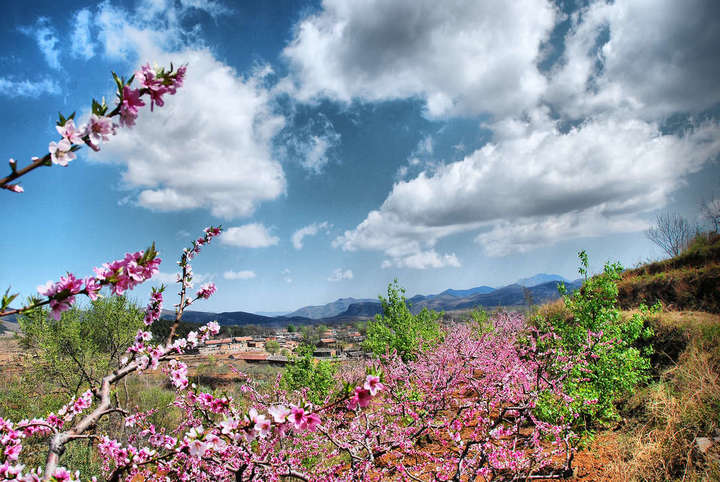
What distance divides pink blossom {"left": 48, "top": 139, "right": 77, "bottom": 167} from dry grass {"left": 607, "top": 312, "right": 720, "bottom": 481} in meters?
6.79

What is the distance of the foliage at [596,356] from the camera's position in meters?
5.50

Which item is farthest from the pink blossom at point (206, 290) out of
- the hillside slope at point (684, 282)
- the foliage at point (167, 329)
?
the hillside slope at point (684, 282)

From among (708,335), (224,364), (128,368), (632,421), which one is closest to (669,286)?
(708,335)

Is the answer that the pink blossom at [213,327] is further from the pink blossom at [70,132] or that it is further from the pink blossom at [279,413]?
the pink blossom at [70,132]

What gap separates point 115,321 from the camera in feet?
42.3

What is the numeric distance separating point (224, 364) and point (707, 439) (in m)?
29.1

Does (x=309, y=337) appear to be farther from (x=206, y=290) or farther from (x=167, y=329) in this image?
(x=167, y=329)

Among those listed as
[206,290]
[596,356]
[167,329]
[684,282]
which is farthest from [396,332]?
[167,329]

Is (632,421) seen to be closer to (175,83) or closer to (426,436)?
(426,436)

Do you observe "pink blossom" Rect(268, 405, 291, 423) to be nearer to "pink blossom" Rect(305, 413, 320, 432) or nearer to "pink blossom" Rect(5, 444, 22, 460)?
"pink blossom" Rect(305, 413, 320, 432)

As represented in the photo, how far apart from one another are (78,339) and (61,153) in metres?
15.0

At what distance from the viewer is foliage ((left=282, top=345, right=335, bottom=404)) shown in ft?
29.0

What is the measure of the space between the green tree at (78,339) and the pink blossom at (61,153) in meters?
12.2

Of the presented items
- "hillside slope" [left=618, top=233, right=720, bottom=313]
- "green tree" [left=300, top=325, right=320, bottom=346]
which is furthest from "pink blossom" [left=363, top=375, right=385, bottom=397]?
"hillside slope" [left=618, top=233, right=720, bottom=313]
